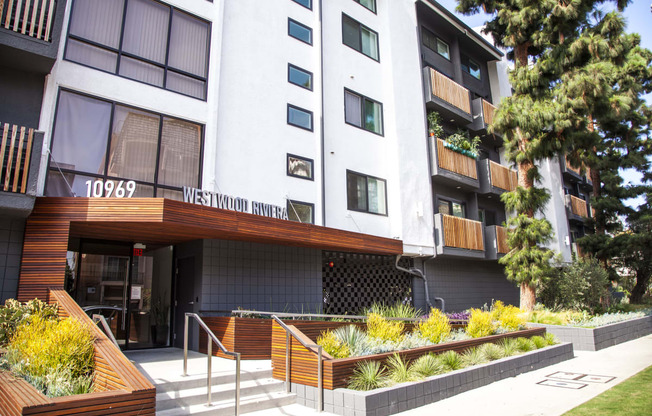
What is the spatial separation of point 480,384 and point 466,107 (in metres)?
14.2

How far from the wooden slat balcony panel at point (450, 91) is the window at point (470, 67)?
297 cm

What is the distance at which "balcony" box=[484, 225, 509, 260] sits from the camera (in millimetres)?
18203

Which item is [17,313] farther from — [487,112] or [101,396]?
[487,112]

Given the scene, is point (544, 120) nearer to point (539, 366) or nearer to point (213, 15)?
point (539, 366)

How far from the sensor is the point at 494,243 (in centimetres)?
1823

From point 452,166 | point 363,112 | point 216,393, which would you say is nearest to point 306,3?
point 363,112

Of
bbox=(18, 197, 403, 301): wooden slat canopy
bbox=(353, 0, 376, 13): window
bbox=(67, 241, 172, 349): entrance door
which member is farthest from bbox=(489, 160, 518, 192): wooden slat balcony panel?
bbox=(67, 241, 172, 349): entrance door

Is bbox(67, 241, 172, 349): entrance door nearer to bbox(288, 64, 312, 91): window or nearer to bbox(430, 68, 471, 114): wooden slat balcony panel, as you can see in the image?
bbox(288, 64, 312, 91): window

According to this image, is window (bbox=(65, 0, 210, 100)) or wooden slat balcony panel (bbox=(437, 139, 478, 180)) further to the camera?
wooden slat balcony panel (bbox=(437, 139, 478, 180))

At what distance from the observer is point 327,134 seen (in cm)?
1420

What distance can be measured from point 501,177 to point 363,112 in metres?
8.28

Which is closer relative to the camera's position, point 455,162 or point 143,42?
point 143,42

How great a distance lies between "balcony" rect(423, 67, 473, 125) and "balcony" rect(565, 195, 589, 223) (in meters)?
11.1

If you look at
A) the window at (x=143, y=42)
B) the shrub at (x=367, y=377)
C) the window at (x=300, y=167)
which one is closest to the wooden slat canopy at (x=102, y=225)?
the window at (x=300, y=167)
